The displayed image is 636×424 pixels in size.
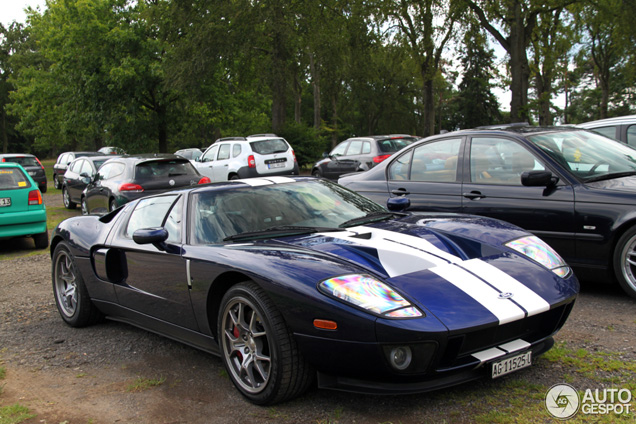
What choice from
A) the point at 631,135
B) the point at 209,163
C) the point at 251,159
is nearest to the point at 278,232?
the point at 631,135

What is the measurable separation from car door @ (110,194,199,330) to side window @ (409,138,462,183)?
123 inches

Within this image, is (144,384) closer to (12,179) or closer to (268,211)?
(268,211)

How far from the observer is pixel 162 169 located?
41.3 ft

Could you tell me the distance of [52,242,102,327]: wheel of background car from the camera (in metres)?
5.36

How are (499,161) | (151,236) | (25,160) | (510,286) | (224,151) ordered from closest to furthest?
(510,286) → (151,236) → (499,161) → (224,151) → (25,160)

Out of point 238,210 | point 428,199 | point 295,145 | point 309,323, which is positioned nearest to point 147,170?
point 428,199

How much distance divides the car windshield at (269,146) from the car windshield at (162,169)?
17.8 feet

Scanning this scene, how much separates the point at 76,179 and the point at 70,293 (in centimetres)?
1248

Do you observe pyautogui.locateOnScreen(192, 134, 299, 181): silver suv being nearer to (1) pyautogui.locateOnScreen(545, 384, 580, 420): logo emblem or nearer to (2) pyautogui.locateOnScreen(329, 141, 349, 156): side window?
(2) pyautogui.locateOnScreen(329, 141, 349, 156): side window

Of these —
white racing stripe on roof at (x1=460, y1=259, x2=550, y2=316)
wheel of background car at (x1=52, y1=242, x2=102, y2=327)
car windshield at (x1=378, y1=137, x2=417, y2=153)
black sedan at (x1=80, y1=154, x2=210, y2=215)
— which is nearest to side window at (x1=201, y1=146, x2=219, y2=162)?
car windshield at (x1=378, y1=137, x2=417, y2=153)

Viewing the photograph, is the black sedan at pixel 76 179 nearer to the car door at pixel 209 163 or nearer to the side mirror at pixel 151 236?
the car door at pixel 209 163

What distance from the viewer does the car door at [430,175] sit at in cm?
633

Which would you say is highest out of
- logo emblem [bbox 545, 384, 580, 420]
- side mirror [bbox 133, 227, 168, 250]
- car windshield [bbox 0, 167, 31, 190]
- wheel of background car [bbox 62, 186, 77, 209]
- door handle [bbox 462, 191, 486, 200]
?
car windshield [bbox 0, 167, 31, 190]

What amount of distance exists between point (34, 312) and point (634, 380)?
5.49 meters
